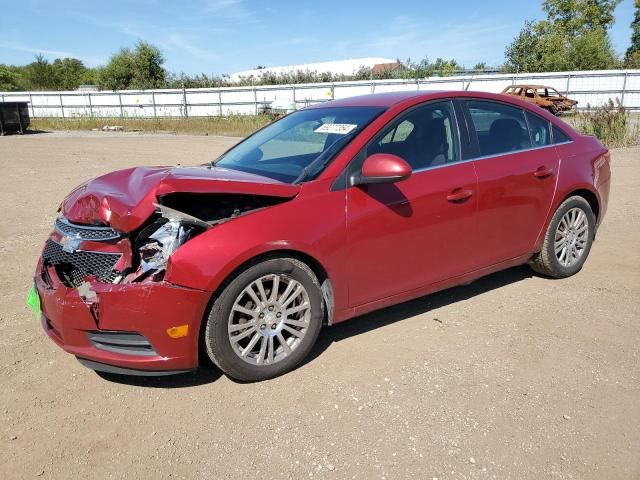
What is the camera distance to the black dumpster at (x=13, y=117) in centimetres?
2675

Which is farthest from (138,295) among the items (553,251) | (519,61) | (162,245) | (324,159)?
(519,61)

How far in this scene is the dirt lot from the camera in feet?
8.20

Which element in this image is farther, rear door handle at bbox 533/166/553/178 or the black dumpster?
the black dumpster

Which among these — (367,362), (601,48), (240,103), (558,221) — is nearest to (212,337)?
(367,362)

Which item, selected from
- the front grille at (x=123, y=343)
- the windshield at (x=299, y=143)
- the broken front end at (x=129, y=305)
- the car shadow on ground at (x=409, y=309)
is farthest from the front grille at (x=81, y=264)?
the car shadow on ground at (x=409, y=309)

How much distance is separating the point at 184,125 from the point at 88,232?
29.7 meters

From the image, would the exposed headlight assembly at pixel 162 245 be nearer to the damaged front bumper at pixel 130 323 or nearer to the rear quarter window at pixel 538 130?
the damaged front bumper at pixel 130 323

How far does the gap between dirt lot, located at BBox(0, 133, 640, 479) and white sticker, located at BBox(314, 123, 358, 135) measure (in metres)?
1.46

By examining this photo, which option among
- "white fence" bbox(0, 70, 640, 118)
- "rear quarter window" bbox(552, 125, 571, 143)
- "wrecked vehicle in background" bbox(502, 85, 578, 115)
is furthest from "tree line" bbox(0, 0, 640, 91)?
"rear quarter window" bbox(552, 125, 571, 143)

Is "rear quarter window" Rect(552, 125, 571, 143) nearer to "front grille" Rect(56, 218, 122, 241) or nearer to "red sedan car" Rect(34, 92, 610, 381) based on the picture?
"red sedan car" Rect(34, 92, 610, 381)

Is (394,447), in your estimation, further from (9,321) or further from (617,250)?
(617,250)

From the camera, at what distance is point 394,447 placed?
8.50 feet

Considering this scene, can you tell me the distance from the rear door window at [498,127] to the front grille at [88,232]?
2.71 meters

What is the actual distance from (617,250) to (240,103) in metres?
34.6
